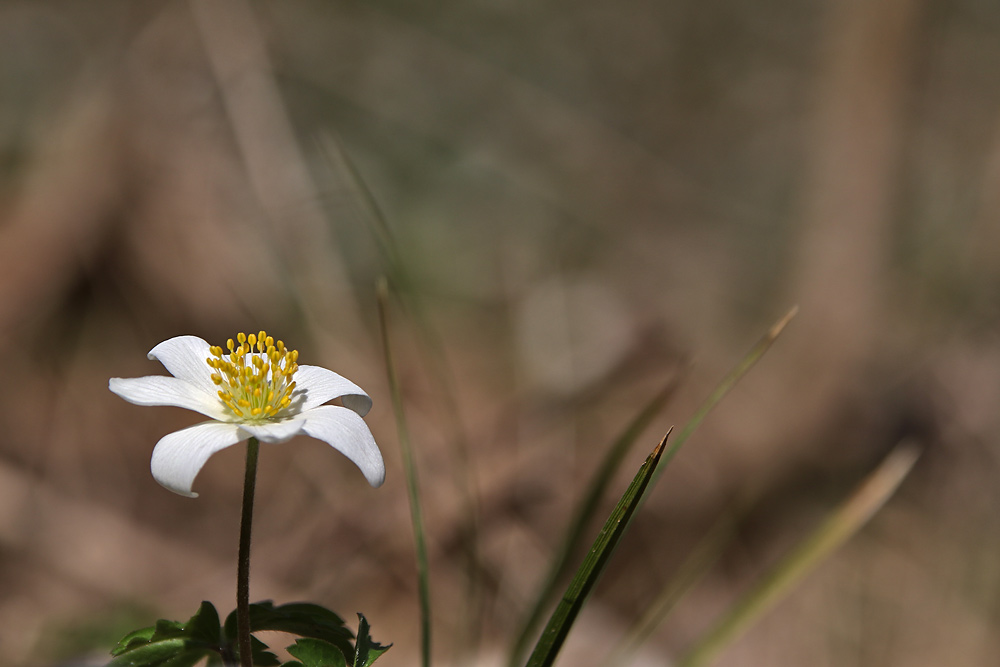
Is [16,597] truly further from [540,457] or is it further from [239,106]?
[239,106]

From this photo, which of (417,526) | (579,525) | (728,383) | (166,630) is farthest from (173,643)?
(728,383)

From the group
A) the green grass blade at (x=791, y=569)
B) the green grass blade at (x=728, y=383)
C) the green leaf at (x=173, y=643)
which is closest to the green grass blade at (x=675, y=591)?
the green grass blade at (x=791, y=569)

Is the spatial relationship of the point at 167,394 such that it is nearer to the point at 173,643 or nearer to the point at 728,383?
the point at 173,643

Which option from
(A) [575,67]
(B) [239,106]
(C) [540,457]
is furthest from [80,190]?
(A) [575,67]

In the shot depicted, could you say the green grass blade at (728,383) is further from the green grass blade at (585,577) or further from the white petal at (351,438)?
the white petal at (351,438)

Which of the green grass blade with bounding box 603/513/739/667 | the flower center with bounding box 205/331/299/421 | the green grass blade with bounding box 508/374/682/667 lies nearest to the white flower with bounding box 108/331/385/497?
the flower center with bounding box 205/331/299/421
